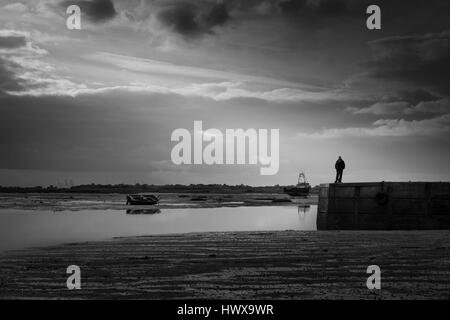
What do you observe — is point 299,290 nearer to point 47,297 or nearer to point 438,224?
point 47,297

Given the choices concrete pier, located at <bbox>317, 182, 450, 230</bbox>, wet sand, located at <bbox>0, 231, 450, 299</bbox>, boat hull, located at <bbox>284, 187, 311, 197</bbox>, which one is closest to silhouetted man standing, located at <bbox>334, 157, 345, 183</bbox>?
concrete pier, located at <bbox>317, 182, 450, 230</bbox>

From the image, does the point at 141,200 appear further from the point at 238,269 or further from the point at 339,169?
the point at 238,269

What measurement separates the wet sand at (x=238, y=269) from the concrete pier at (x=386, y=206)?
636 cm

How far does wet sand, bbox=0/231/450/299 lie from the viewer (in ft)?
29.4

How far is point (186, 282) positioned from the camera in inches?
392

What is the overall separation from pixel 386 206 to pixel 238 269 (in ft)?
51.7

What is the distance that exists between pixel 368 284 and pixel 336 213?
18324 mm

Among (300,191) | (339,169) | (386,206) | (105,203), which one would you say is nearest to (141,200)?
(105,203)

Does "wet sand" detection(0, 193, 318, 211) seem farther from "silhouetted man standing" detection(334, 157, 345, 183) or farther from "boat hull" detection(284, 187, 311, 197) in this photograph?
"boat hull" detection(284, 187, 311, 197)

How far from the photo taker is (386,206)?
82.4 feet

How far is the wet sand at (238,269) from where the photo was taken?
8.95 meters

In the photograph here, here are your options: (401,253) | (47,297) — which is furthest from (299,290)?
(401,253)

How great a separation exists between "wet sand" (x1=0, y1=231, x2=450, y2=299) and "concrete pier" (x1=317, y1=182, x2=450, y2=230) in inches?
250
